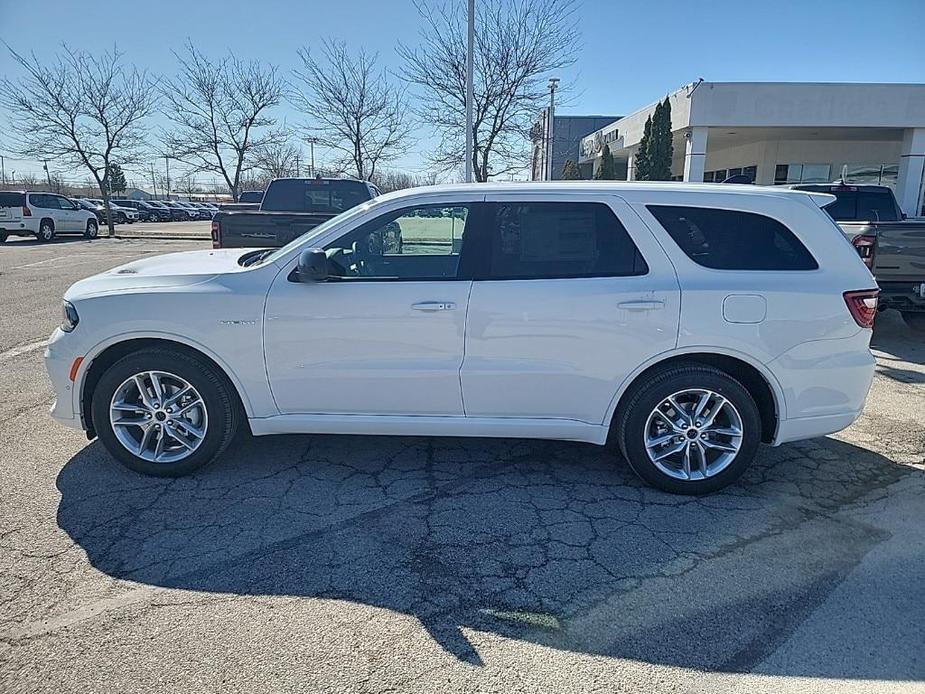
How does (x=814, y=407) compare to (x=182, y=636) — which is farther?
(x=814, y=407)

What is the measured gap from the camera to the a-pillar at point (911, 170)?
64.3 ft

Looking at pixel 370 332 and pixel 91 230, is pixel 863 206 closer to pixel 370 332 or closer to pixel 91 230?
pixel 370 332

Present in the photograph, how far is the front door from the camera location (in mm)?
3699

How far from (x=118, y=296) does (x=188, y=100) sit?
31305mm

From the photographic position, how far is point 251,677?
7.76ft

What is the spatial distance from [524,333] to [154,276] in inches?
92.3

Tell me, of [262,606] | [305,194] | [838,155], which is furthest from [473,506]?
[838,155]

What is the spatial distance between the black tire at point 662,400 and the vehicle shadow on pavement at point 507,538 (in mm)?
107

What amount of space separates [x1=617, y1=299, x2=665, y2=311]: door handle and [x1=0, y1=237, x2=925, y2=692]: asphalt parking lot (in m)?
1.16

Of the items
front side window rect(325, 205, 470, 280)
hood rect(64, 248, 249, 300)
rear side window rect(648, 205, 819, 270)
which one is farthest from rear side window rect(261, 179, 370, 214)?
rear side window rect(648, 205, 819, 270)

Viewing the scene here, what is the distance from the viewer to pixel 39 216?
74.9 feet

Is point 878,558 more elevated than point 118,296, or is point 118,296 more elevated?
point 118,296

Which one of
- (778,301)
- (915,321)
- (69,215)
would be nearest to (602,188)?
(778,301)

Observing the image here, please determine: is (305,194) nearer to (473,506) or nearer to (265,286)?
(265,286)
